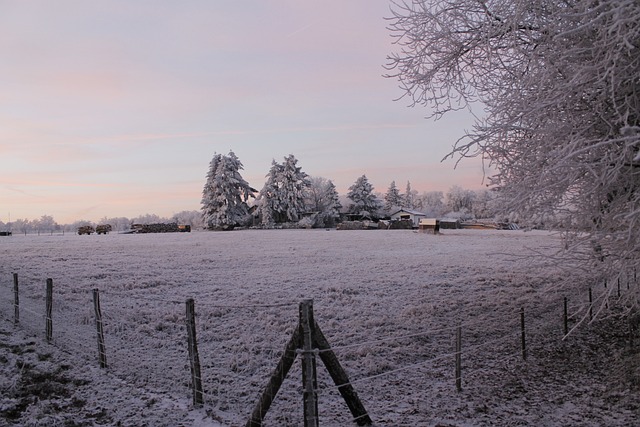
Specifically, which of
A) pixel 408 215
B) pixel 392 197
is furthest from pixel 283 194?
pixel 392 197

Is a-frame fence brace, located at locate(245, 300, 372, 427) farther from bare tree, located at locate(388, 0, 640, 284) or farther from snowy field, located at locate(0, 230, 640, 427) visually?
bare tree, located at locate(388, 0, 640, 284)

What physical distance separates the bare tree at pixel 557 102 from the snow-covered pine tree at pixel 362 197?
77320 mm

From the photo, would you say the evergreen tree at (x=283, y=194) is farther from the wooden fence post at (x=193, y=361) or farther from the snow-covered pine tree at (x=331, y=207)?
the wooden fence post at (x=193, y=361)

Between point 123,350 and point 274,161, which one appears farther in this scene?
point 274,161

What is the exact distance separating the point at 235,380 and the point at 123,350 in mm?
3042

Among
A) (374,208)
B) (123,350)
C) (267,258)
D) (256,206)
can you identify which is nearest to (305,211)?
(256,206)

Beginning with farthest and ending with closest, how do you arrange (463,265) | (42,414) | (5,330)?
(463,265) < (5,330) < (42,414)

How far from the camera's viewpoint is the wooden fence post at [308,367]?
15.0 ft

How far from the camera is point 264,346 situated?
8.53 metres

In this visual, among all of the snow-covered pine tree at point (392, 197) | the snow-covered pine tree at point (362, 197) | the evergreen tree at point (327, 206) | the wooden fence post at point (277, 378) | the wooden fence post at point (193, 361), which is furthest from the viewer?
the snow-covered pine tree at point (392, 197)

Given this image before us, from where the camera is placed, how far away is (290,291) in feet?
45.8

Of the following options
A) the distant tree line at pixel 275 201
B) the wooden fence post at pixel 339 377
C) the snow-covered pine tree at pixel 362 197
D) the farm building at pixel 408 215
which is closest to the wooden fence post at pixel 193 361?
the wooden fence post at pixel 339 377

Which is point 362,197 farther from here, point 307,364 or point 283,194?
point 307,364

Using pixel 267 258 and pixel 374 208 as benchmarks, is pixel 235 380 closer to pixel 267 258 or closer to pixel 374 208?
pixel 267 258
